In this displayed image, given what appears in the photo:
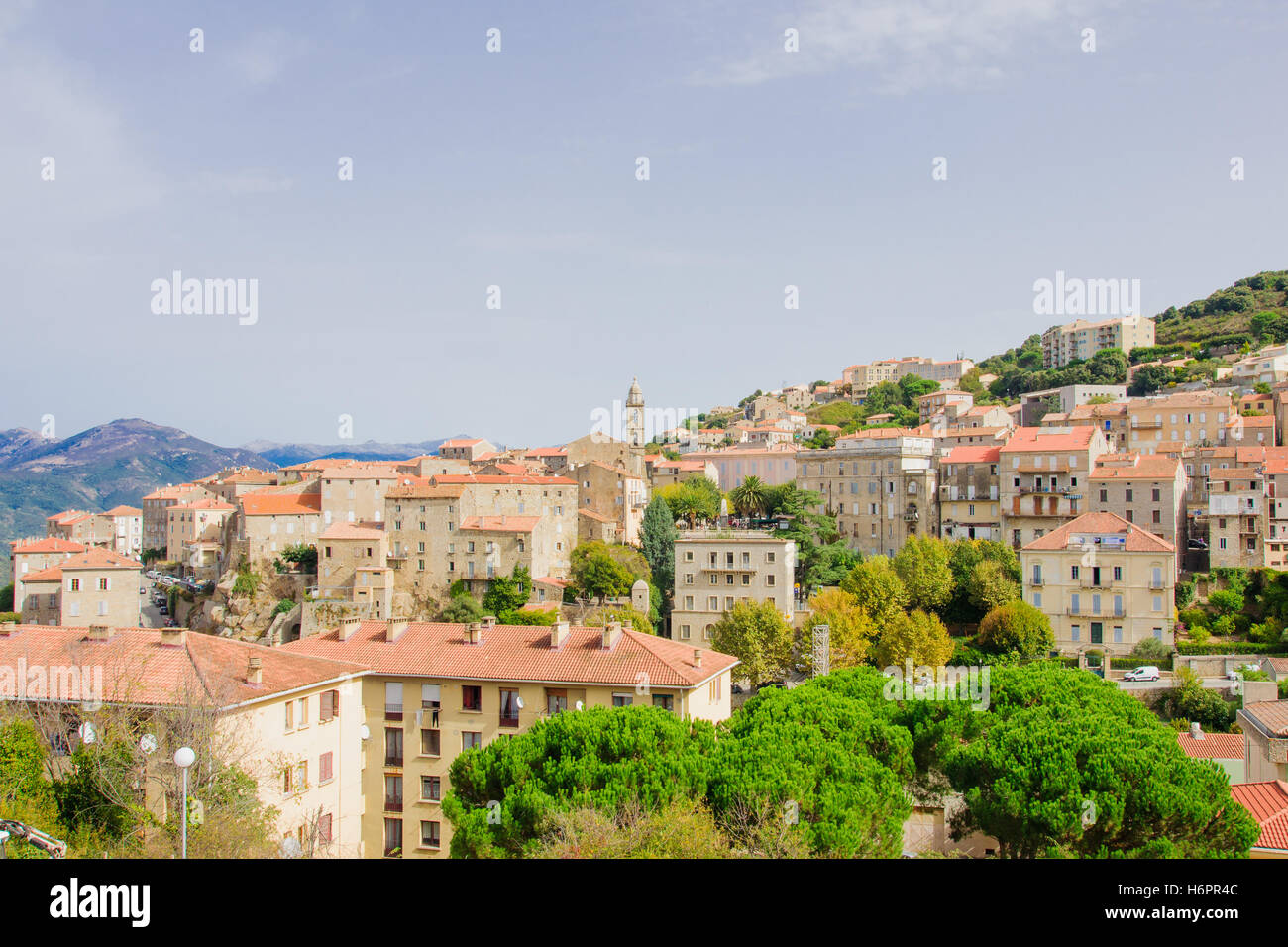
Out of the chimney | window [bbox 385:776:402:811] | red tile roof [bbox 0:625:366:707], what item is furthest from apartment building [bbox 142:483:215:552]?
window [bbox 385:776:402:811]

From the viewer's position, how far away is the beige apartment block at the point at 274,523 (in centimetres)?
6112

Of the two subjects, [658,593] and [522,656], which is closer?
[522,656]

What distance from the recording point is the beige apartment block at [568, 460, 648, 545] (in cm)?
6819

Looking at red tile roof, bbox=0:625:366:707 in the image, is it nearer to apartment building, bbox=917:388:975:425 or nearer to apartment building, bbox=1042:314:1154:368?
apartment building, bbox=917:388:975:425

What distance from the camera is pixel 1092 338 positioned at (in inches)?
4331

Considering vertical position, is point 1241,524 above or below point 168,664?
above

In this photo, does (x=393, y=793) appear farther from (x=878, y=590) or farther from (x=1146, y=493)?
(x=1146, y=493)

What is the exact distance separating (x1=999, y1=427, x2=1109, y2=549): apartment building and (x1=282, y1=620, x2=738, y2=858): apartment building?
34650mm

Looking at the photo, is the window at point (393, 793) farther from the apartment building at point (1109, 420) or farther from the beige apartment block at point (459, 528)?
the apartment building at point (1109, 420)

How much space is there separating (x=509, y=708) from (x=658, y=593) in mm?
31335

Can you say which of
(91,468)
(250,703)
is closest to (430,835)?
(250,703)

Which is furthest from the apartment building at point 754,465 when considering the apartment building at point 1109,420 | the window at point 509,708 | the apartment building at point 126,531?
the window at point 509,708

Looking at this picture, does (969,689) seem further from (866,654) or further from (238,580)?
(238,580)
